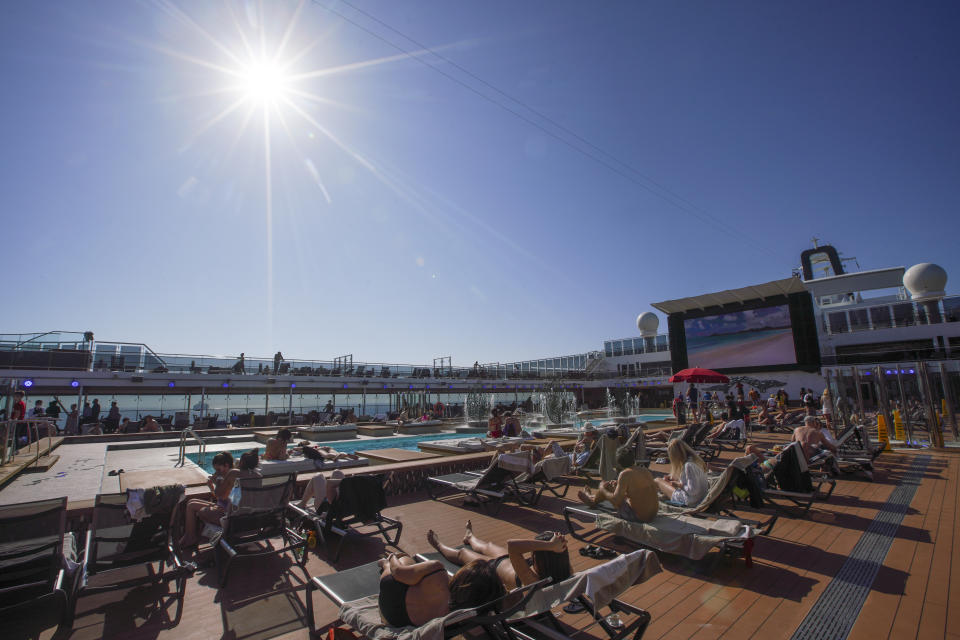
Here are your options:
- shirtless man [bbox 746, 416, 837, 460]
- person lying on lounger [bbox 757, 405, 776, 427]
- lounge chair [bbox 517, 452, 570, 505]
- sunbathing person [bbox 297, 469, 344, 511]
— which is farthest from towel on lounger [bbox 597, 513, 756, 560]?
person lying on lounger [bbox 757, 405, 776, 427]

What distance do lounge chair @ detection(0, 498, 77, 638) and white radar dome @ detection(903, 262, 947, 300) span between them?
3862cm

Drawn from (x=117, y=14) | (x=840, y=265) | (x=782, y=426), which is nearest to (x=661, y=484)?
(x=117, y=14)

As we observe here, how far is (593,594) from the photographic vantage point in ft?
6.39

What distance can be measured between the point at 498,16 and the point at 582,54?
6.39 ft

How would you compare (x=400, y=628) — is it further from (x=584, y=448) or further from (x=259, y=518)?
(x=584, y=448)

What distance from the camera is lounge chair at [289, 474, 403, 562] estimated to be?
3.92 m

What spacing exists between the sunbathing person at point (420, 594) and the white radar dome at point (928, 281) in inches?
1456

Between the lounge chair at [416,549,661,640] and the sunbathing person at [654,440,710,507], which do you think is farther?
the sunbathing person at [654,440,710,507]

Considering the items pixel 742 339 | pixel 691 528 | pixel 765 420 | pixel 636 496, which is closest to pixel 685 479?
pixel 691 528

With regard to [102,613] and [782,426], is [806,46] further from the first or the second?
[102,613]

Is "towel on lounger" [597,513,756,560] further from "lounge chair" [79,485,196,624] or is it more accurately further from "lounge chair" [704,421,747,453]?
"lounge chair" [704,421,747,453]

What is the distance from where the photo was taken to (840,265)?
3919 centimetres

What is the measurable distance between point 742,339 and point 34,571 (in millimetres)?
30686

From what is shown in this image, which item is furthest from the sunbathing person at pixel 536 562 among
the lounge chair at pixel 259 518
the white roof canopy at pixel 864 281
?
the white roof canopy at pixel 864 281
